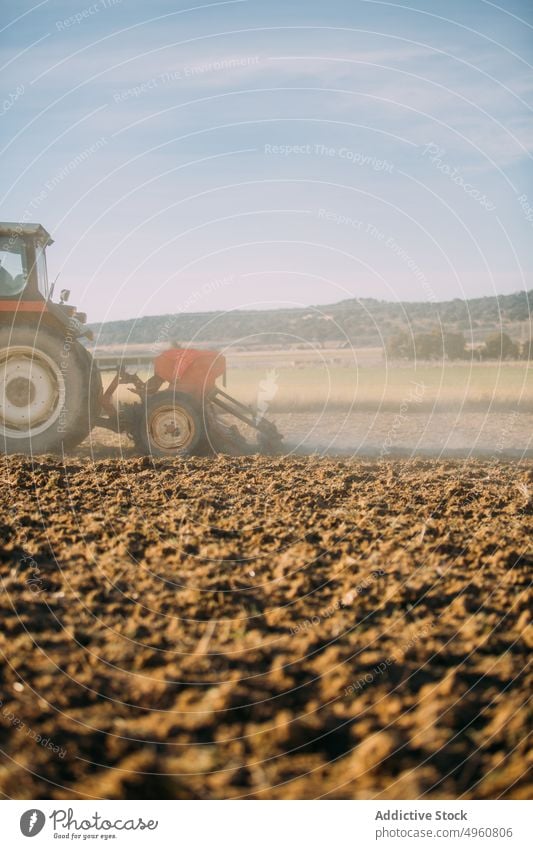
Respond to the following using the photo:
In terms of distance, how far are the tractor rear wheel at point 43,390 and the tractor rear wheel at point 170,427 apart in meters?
0.91

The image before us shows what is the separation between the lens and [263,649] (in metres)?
4.80

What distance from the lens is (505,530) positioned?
290 inches

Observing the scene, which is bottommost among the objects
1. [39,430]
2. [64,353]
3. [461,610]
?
[461,610]

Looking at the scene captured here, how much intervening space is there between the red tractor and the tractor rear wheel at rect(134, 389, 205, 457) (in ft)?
0.05

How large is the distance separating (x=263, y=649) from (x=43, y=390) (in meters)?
8.18

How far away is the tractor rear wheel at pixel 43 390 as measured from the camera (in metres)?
11.7

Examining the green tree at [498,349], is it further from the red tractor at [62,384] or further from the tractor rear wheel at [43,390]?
the tractor rear wheel at [43,390]

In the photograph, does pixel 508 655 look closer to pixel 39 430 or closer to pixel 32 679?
pixel 32 679

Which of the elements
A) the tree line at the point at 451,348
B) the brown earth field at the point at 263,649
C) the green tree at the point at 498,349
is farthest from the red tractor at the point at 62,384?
the green tree at the point at 498,349

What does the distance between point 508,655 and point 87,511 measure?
4.62m

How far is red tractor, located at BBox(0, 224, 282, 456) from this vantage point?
38.4ft

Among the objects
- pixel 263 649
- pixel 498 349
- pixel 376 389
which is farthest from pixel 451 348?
pixel 263 649

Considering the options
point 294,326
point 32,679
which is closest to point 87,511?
point 32,679

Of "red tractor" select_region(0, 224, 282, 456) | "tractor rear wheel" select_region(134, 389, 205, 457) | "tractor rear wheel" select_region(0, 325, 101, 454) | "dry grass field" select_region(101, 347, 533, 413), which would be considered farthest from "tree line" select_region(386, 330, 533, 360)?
"tractor rear wheel" select_region(0, 325, 101, 454)
